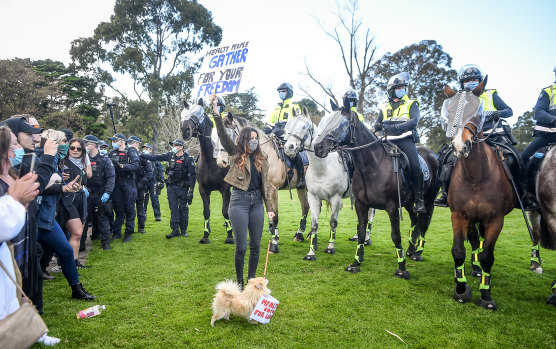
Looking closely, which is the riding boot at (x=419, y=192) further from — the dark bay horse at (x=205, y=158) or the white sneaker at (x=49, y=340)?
the white sneaker at (x=49, y=340)

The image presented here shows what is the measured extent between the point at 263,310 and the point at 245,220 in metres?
1.15

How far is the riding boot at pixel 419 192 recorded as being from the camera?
594 cm

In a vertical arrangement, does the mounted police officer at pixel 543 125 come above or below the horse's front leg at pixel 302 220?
above

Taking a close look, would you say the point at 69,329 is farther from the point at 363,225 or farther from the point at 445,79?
the point at 445,79

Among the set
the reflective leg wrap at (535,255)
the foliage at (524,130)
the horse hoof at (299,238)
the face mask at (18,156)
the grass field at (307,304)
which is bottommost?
the grass field at (307,304)

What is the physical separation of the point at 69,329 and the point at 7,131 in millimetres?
2541

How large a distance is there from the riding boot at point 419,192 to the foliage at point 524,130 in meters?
31.7

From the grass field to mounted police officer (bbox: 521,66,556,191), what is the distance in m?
1.96

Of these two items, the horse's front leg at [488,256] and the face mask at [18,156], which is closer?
the face mask at [18,156]

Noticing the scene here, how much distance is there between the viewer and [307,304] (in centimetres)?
452

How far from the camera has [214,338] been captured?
359cm

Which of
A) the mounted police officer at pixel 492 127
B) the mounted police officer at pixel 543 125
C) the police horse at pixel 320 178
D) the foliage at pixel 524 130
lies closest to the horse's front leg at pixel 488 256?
the mounted police officer at pixel 492 127

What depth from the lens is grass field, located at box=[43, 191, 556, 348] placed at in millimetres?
3619

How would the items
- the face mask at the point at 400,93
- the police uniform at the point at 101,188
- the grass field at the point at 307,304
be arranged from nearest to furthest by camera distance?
the grass field at the point at 307,304
the face mask at the point at 400,93
the police uniform at the point at 101,188
